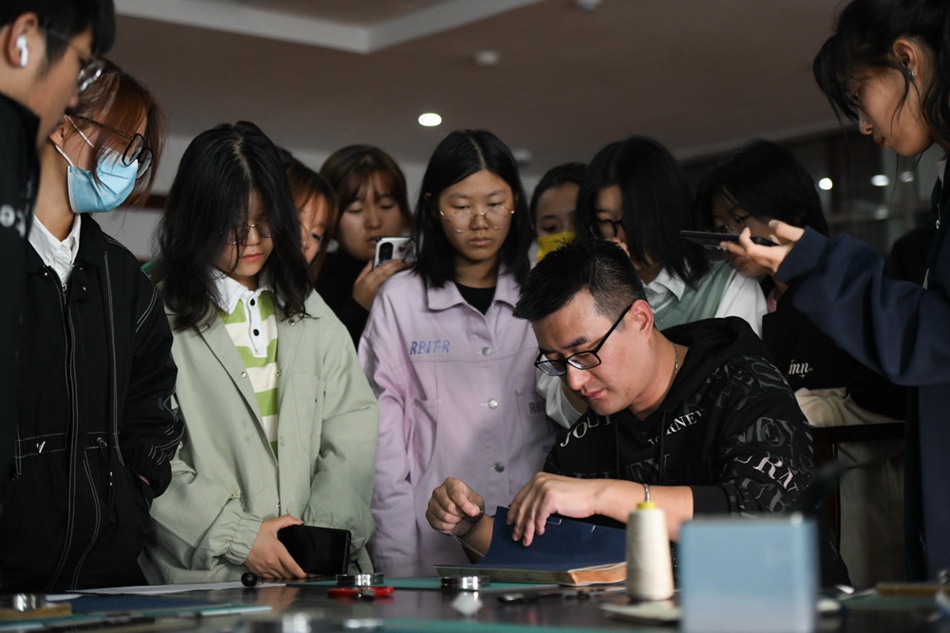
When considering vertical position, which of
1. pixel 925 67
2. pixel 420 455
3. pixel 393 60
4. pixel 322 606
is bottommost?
pixel 322 606

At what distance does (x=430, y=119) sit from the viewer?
25.5 ft

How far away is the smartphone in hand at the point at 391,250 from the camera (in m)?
3.15

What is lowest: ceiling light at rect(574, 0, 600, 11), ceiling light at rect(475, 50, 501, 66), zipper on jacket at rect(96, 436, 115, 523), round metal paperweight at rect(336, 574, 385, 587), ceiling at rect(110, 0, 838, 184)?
round metal paperweight at rect(336, 574, 385, 587)

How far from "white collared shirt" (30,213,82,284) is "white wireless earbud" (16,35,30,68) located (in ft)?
2.24

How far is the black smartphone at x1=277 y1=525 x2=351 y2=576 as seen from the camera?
83.7 inches

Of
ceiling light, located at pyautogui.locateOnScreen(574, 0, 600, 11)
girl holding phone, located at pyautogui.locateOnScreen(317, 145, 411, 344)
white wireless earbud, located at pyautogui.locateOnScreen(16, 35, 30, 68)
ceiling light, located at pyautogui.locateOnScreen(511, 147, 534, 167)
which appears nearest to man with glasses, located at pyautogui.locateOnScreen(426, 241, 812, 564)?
white wireless earbud, located at pyautogui.locateOnScreen(16, 35, 30, 68)

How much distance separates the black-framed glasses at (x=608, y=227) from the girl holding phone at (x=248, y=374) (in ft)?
2.28

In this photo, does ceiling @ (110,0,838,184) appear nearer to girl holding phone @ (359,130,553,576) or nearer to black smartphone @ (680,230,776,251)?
girl holding phone @ (359,130,553,576)

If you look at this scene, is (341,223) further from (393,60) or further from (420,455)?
(393,60)

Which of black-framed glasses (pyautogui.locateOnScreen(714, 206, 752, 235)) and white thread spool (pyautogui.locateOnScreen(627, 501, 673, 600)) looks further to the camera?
black-framed glasses (pyautogui.locateOnScreen(714, 206, 752, 235))

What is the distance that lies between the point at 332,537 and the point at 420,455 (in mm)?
634

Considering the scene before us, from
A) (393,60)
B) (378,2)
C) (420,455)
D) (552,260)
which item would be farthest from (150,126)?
(393,60)

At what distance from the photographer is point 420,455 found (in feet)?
9.03

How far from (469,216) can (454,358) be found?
0.36 metres
